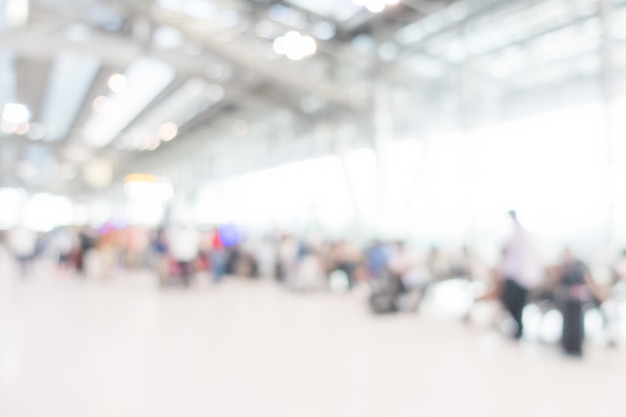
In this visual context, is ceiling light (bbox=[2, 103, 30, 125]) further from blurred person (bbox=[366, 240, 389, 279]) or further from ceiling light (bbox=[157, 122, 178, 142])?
blurred person (bbox=[366, 240, 389, 279])

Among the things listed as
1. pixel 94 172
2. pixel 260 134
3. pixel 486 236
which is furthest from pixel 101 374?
pixel 94 172

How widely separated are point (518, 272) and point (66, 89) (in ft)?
58.9

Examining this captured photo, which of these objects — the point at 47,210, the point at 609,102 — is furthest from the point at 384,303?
the point at 47,210

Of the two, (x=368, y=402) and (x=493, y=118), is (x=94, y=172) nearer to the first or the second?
(x=493, y=118)

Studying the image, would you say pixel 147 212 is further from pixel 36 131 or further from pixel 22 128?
pixel 36 131

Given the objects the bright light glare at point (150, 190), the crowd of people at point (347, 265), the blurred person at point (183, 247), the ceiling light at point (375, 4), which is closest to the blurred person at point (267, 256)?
the crowd of people at point (347, 265)

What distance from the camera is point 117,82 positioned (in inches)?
Answer: 562

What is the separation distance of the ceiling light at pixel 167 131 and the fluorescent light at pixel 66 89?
3950 millimetres

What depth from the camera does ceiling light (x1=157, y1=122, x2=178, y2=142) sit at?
70.5 feet

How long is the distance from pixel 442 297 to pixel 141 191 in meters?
11.9

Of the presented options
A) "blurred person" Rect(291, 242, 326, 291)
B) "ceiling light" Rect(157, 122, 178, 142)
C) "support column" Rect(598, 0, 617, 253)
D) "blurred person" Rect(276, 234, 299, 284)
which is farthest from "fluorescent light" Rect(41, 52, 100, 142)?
"support column" Rect(598, 0, 617, 253)

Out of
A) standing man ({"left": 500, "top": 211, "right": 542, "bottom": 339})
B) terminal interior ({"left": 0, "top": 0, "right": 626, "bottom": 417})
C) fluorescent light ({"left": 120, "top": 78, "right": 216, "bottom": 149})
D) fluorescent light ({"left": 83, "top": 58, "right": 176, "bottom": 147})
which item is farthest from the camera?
fluorescent light ({"left": 120, "top": 78, "right": 216, "bottom": 149})

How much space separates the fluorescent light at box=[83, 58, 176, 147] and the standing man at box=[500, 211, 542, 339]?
927 cm

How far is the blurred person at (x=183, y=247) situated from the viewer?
29.3 ft
